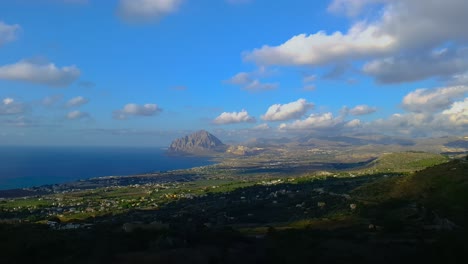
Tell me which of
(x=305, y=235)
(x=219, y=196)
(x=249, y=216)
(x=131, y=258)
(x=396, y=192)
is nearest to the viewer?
(x=131, y=258)

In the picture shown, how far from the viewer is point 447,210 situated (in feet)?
230

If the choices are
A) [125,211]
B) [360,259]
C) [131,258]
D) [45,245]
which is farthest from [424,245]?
[125,211]

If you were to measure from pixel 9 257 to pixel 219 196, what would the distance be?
469 ft

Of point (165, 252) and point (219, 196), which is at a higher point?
point (165, 252)

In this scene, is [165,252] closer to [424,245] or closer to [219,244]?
[219,244]

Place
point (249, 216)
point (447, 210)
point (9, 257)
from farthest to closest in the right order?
point (249, 216) → point (447, 210) → point (9, 257)

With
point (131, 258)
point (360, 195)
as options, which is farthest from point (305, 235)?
point (360, 195)

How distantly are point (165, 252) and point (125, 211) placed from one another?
110427 millimetres

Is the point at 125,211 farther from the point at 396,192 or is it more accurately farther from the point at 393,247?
the point at 393,247

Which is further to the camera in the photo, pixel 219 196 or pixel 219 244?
pixel 219 196

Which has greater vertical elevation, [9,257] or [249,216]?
[9,257]

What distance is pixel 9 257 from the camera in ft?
129

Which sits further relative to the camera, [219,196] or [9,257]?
[219,196]

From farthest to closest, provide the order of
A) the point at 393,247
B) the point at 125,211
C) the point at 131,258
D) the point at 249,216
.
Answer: the point at 125,211
the point at 249,216
the point at 393,247
the point at 131,258
